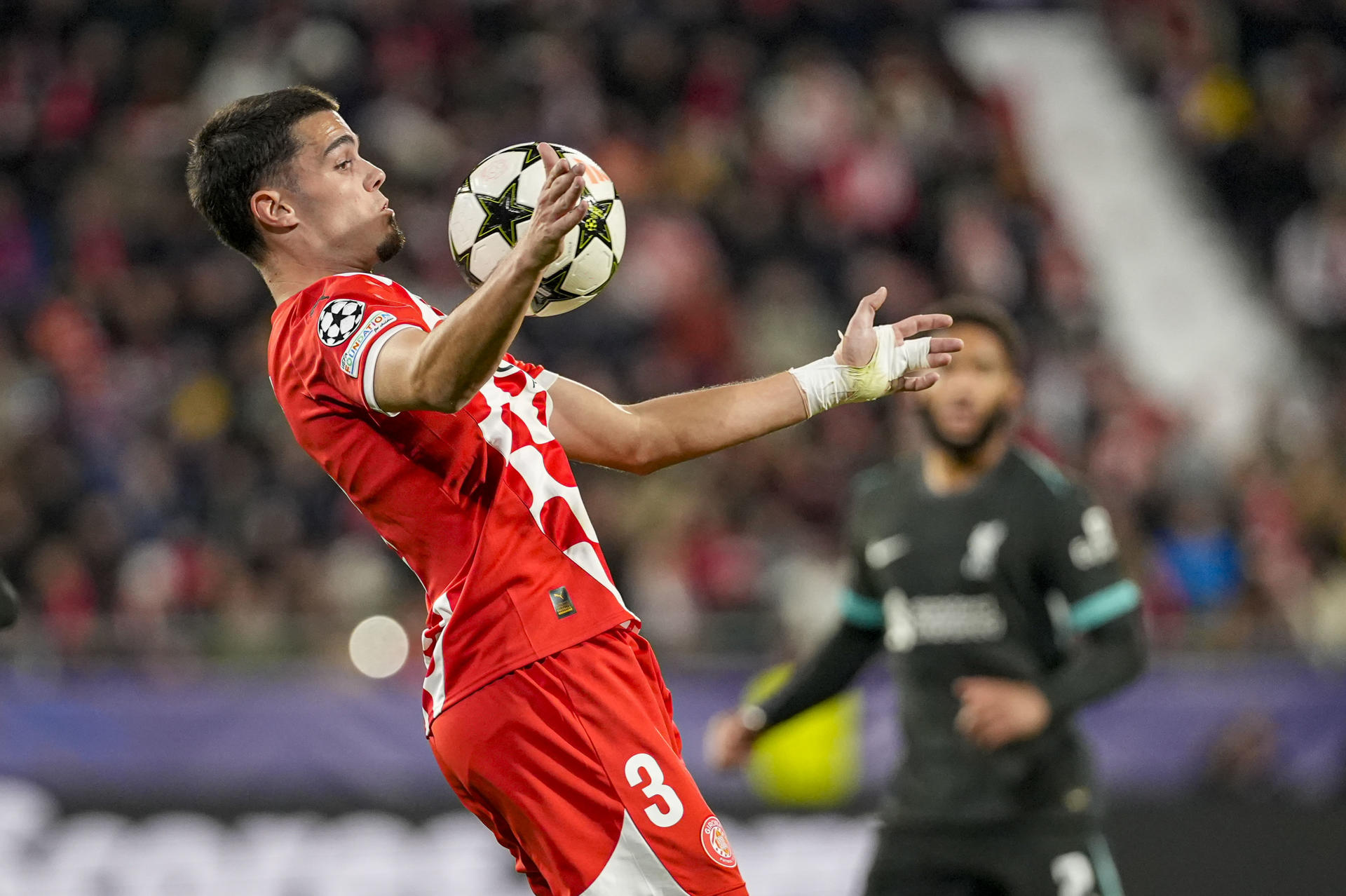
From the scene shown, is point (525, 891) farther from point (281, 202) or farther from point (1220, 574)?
point (1220, 574)

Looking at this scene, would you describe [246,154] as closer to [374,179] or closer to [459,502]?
[374,179]

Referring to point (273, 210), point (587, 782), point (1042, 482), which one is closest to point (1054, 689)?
point (1042, 482)

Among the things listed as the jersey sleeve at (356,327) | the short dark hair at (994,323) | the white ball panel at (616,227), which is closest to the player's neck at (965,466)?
the short dark hair at (994,323)

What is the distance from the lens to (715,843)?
12.2ft

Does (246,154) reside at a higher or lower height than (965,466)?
higher

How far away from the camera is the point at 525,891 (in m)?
8.20

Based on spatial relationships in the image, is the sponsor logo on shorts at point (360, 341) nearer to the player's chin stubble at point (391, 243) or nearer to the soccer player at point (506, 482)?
the soccer player at point (506, 482)

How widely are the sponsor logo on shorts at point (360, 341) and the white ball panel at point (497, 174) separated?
0.61 meters

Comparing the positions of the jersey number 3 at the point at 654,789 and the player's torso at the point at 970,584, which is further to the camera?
the player's torso at the point at 970,584

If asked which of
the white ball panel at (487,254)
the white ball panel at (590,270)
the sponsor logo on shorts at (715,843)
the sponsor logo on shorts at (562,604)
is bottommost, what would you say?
the sponsor logo on shorts at (715,843)

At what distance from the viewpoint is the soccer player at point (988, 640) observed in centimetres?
520

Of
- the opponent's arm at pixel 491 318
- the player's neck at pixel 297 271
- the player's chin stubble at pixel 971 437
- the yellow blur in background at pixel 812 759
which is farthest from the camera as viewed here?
the yellow blur in background at pixel 812 759

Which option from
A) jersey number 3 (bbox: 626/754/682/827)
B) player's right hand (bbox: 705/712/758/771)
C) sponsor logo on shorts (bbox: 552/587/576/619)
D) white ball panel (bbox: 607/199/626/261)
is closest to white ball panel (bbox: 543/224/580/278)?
white ball panel (bbox: 607/199/626/261)

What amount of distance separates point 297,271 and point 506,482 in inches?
29.3
